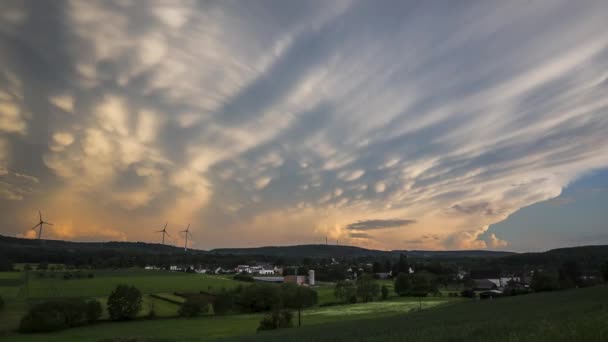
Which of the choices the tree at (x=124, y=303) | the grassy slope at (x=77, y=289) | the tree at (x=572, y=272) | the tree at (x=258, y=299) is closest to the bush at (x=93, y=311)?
the tree at (x=124, y=303)

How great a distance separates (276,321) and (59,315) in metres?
51.1

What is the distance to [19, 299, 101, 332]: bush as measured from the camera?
8875cm

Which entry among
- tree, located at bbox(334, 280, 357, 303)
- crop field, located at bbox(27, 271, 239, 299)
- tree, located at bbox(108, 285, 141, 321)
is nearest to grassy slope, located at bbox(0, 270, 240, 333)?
crop field, located at bbox(27, 271, 239, 299)

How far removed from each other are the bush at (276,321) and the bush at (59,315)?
4634cm

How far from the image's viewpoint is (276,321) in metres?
77.4

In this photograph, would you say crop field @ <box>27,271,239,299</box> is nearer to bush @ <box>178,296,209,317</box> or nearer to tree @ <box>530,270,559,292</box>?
bush @ <box>178,296,209,317</box>

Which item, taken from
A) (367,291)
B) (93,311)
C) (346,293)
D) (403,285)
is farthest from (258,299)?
(403,285)

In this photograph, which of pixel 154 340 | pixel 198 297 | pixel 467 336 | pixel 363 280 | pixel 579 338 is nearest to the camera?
pixel 579 338

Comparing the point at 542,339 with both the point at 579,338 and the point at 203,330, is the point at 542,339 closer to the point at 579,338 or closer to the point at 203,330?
the point at 579,338

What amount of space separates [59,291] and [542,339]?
139586 mm

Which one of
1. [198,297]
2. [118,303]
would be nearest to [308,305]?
[198,297]

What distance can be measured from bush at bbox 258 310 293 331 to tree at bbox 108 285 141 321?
153ft

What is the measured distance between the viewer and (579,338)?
16.2 meters

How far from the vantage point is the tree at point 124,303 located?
107 metres
